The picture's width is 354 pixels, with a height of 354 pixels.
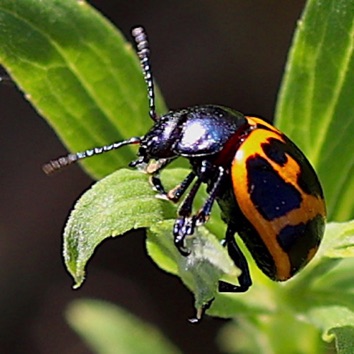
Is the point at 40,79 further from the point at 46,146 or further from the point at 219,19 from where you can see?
the point at 219,19

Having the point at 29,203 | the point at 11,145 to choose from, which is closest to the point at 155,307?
the point at 29,203

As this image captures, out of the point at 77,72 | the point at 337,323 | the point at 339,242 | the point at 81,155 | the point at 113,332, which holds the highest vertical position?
the point at 77,72

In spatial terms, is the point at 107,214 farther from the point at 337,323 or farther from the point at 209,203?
the point at 337,323

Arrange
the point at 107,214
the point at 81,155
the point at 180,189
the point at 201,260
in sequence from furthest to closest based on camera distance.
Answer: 1. the point at 81,155
2. the point at 180,189
3. the point at 107,214
4. the point at 201,260

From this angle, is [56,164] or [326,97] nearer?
[56,164]

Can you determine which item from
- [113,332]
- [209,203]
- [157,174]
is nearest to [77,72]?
[157,174]

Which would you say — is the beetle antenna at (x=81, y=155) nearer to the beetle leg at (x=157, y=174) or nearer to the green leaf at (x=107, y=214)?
the beetle leg at (x=157, y=174)

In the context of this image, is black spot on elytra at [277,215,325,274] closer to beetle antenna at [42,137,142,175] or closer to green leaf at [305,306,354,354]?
green leaf at [305,306,354,354]
